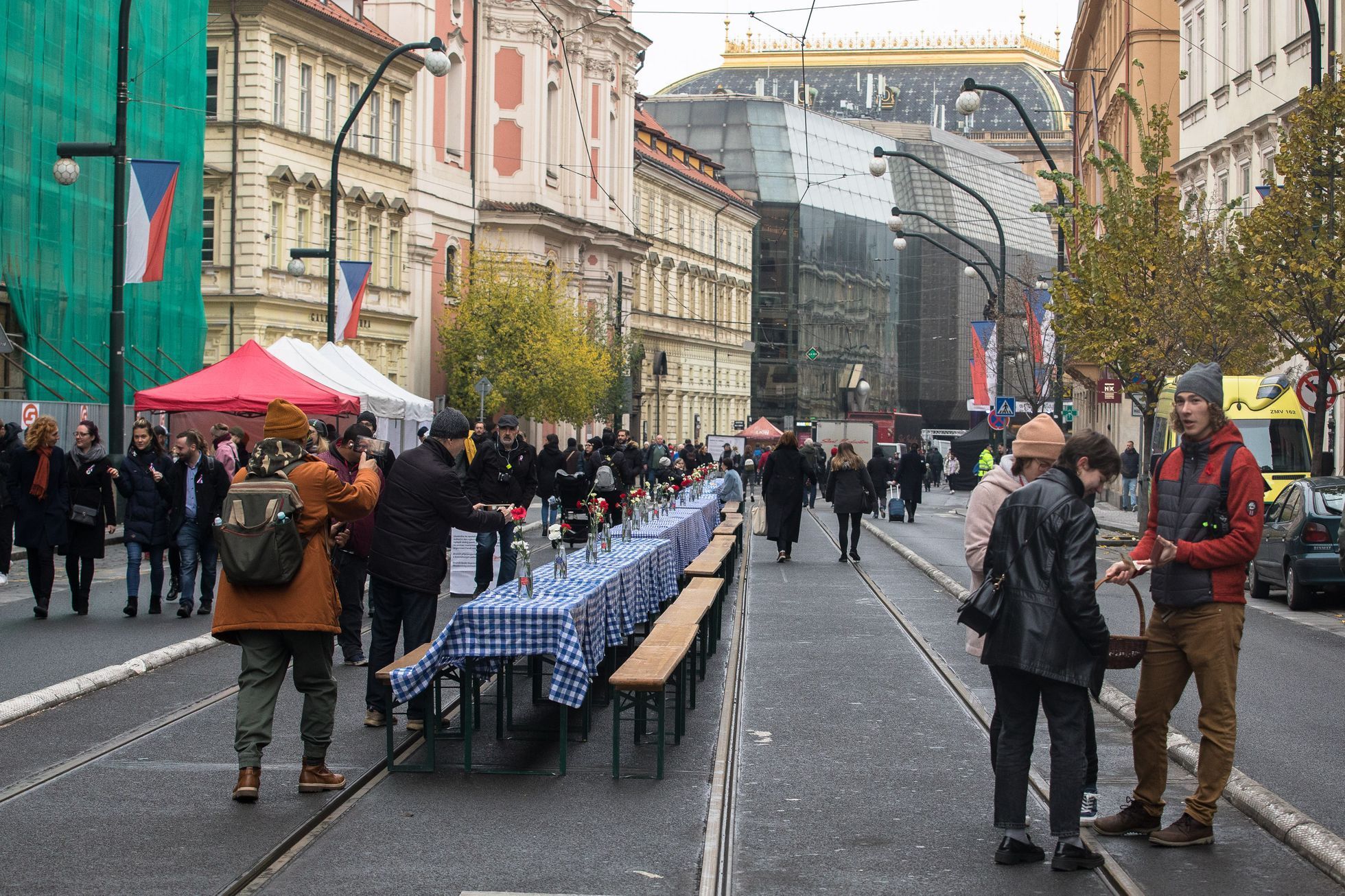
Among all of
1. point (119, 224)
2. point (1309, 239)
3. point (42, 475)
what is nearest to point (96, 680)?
point (42, 475)

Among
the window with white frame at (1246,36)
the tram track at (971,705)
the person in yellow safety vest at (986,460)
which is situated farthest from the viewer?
the person in yellow safety vest at (986,460)

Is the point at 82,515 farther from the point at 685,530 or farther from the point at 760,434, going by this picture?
the point at 760,434

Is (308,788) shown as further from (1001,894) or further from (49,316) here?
(49,316)

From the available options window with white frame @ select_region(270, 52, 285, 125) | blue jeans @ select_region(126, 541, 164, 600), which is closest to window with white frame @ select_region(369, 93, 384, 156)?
window with white frame @ select_region(270, 52, 285, 125)

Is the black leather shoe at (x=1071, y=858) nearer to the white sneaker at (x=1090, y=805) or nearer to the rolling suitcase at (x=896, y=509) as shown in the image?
the white sneaker at (x=1090, y=805)

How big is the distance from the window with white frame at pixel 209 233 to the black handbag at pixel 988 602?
38577 millimetres

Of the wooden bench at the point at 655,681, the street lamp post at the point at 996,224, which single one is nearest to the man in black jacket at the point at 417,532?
the wooden bench at the point at 655,681

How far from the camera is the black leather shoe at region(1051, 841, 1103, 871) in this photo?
7125mm

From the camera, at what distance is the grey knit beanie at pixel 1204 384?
7707 mm

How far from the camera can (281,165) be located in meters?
44.3

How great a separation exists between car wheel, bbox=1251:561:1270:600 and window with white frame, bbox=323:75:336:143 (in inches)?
1238

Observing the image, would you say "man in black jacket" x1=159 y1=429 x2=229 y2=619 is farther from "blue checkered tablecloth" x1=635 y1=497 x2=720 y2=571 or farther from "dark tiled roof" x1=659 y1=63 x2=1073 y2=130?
"dark tiled roof" x1=659 y1=63 x2=1073 y2=130

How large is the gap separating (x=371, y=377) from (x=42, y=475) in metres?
15.5

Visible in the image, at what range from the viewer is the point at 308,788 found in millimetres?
8492
